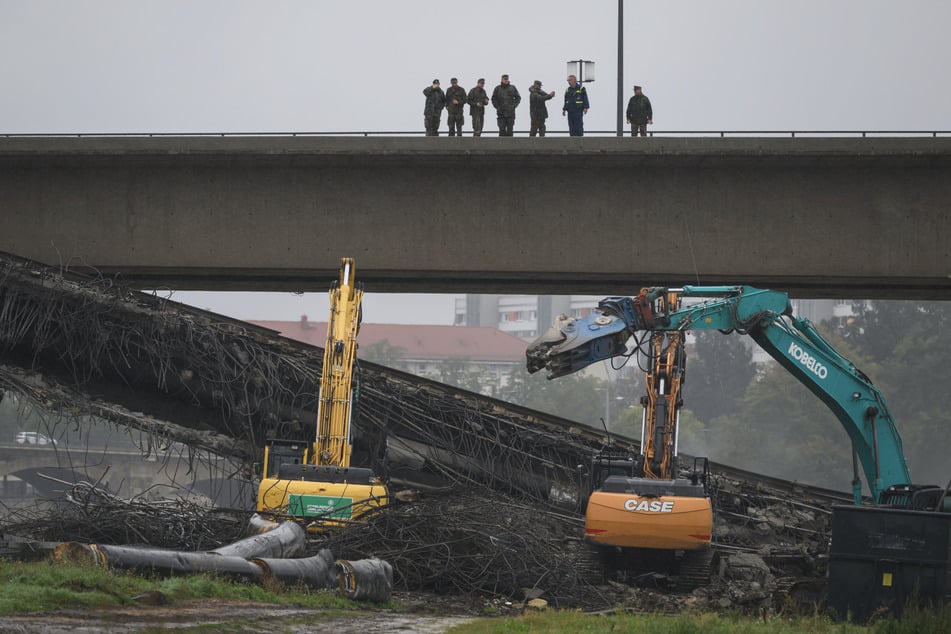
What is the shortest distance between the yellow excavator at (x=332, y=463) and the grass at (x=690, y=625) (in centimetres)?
483

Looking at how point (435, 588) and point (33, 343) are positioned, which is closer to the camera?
point (435, 588)

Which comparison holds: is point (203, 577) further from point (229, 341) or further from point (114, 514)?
point (229, 341)

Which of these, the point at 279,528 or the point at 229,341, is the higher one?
the point at 229,341

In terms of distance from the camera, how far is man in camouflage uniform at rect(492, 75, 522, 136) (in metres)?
27.7

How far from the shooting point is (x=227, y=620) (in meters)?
10.9

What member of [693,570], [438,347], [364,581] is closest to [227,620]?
[364,581]

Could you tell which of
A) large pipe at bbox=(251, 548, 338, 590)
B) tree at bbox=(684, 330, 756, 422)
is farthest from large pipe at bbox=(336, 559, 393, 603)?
tree at bbox=(684, 330, 756, 422)

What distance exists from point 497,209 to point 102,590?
15766 mm

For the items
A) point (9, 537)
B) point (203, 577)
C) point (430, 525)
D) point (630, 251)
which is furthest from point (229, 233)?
point (203, 577)

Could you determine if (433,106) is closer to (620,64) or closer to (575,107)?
(575,107)

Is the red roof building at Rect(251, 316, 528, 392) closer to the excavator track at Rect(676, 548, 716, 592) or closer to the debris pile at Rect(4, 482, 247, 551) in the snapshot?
the debris pile at Rect(4, 482, 247, 551)

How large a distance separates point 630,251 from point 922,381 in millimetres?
68472

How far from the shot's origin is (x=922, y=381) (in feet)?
286

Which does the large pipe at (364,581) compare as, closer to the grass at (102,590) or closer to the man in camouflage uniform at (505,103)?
the grass at (102,590)
